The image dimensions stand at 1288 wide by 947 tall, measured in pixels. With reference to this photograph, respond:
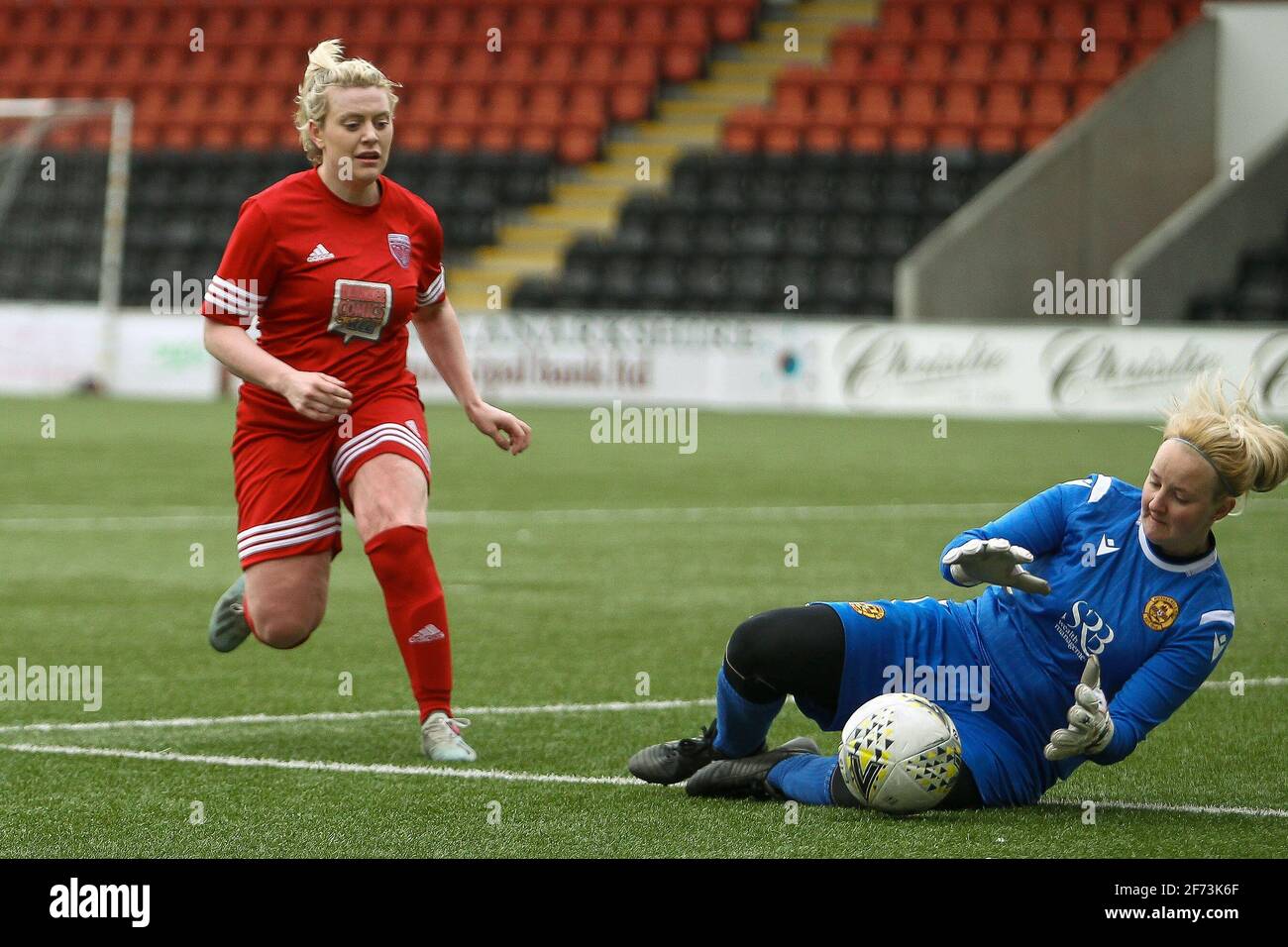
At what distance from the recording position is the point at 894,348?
69.6 ft

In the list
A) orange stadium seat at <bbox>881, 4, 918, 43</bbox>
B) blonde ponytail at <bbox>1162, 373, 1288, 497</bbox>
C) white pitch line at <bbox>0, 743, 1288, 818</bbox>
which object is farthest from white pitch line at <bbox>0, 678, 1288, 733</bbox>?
orange stadium seat at <bbox>881, 4, 918, 43</bbox>

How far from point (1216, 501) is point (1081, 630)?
1.46ft

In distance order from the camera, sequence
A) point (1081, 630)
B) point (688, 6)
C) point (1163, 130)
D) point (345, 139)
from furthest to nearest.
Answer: point (688, 6) < point (1163, 130) < point (345, 139) < point (1081, 630)

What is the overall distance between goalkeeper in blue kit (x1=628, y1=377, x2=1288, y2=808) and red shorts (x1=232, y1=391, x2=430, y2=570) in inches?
51.2

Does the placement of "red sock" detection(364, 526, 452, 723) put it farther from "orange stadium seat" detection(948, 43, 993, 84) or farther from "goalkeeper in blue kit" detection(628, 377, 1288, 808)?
"orange stadium seat" detection(948, 43, 993, 84)

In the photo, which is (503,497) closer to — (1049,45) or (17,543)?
(17,543)

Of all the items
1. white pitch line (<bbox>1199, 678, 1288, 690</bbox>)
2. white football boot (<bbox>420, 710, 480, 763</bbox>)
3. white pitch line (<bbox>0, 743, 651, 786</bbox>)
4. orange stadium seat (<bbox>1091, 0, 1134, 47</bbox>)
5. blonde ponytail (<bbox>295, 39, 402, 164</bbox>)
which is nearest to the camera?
white pitch line (<bbox>0, 743, 651, 786</bbox>)

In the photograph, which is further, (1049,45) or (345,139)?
(1049,45)

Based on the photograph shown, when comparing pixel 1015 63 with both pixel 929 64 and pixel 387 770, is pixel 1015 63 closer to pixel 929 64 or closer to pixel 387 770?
pixel 929 64

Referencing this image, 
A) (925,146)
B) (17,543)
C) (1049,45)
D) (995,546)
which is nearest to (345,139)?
(995,546)

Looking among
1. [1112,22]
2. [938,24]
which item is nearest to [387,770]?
[1112,22]

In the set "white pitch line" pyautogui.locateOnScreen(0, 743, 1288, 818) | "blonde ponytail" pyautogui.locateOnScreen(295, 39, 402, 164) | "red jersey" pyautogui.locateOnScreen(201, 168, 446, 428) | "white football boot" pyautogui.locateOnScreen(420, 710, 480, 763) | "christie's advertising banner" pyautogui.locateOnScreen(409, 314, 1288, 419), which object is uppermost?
"christie's advertising banner" pyautogui.locateOnScreen(409, 314, 1288, 419)

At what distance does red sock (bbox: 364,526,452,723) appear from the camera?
17.9 feet

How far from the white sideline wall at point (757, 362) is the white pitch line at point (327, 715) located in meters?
14.0
